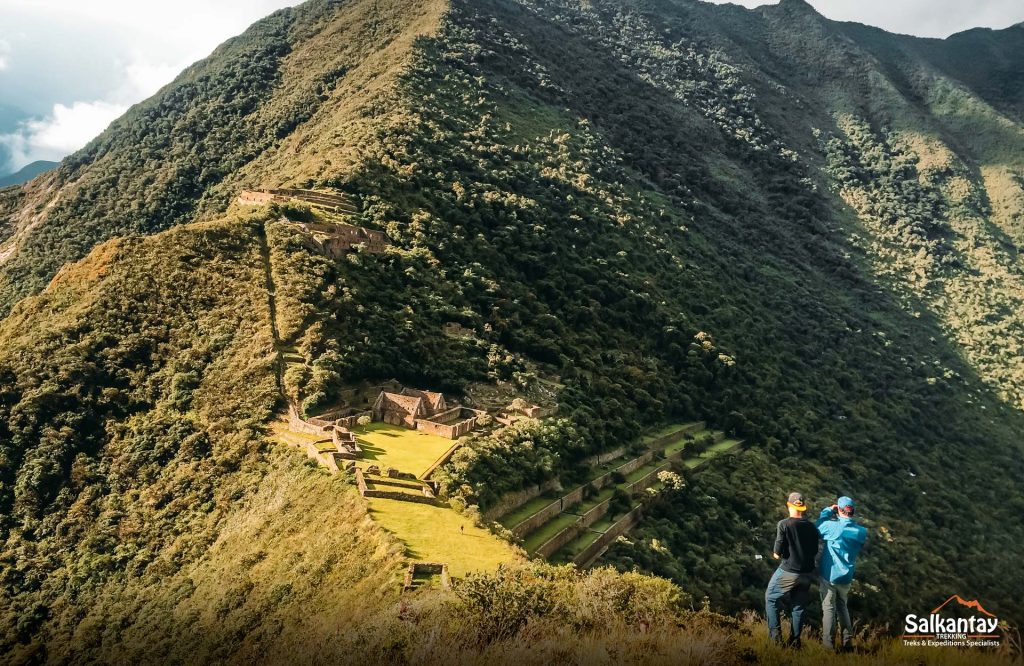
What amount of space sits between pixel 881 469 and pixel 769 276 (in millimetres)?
34885

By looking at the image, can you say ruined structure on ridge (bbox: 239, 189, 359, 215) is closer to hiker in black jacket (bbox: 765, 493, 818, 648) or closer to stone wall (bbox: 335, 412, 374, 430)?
stone wall (bbox: 335, 412, 374, 430)

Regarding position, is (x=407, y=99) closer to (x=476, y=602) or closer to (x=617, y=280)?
(x=617, y=280)

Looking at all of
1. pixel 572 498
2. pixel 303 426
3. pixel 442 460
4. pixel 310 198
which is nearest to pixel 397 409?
pixel 303 426

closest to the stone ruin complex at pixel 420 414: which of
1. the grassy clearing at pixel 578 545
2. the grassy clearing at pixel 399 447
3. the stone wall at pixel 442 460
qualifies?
the grassy clearing at pixel 399 447

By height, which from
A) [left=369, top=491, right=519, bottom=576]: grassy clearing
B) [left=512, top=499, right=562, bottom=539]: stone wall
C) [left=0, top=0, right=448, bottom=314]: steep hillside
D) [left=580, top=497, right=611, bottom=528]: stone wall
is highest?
[left=0, top=0, right=448, bottom=314]: steep hillside

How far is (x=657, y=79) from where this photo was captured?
456 ft

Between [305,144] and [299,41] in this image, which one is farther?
[299,41]

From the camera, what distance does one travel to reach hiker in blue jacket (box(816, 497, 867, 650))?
12242 millimetres

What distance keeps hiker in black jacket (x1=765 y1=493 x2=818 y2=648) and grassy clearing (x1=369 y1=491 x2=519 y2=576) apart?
1181cm

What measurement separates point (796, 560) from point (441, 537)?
15.7m

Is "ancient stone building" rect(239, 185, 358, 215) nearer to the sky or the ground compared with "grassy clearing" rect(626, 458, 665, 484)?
nearer to the sky

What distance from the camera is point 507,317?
56219 mm

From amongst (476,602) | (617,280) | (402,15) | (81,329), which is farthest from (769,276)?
(476,602)

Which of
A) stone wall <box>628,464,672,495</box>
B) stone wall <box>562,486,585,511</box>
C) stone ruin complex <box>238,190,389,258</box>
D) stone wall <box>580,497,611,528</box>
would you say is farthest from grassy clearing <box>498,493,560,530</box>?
stone ruin complex <box>238,190,389,258</box>
